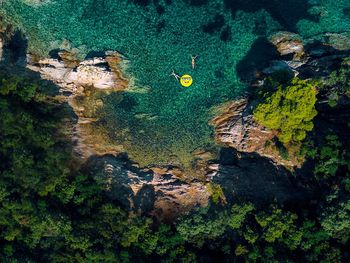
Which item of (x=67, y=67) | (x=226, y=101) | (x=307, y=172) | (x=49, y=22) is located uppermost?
(x=49, y=22)

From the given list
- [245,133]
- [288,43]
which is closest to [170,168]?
[245,133]

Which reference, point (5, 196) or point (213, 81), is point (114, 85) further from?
point (5, 196)

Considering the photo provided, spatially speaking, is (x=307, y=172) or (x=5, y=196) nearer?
(x=5, y=196)

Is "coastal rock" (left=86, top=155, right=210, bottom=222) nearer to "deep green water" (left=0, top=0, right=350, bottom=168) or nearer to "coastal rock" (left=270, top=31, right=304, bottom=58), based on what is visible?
"deep green water" (left=0, top=0, right=350, bottom=168)

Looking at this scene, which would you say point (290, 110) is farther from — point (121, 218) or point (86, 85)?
point (86, 85)

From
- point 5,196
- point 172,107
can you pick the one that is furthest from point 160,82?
point 5,196

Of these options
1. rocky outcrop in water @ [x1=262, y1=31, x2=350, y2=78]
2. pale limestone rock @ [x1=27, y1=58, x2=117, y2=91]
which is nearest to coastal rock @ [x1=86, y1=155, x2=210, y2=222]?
pale limestone rock @ [x1=27, y1=58, x2=117, y2=91]

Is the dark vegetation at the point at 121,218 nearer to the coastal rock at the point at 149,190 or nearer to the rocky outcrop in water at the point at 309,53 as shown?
the coastal rock at the point at 149,190
